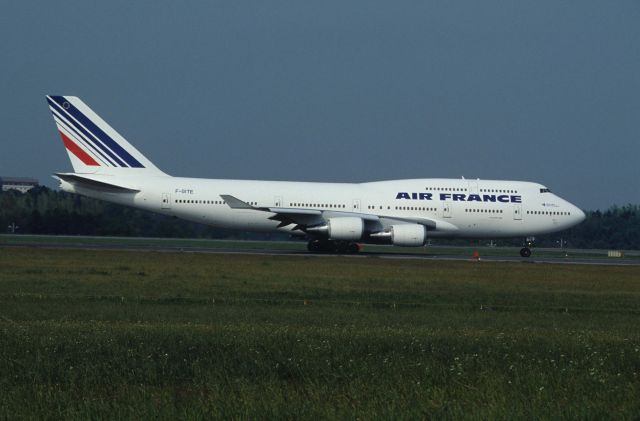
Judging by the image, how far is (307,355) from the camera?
34.9 feet

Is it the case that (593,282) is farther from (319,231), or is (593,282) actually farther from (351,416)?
(351,416)

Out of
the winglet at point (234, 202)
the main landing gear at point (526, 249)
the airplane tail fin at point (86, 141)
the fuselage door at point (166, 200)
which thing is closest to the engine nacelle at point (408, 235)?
the winglet at point (234, 202)

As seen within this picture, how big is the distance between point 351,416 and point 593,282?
22519mm

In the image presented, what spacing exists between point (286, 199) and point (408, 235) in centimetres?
598

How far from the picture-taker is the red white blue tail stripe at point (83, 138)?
4309 cm

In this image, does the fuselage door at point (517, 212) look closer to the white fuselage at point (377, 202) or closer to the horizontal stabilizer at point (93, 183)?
the white fuselage at point (377, 202)

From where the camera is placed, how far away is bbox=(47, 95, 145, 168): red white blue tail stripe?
1697 inches

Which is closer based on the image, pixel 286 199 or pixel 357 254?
pixel 357 254

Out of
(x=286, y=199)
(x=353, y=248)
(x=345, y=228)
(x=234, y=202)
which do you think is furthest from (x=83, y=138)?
(x=353, y=248)

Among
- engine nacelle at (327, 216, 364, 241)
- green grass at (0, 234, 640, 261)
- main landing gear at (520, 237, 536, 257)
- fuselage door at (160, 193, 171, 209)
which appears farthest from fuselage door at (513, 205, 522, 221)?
fuselage door at (160, 193, 171, 209)

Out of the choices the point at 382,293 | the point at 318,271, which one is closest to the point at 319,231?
the point at 318,271

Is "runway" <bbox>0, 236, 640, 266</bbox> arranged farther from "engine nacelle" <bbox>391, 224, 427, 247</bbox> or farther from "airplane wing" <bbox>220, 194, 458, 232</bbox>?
"airplane wing" <bbox>220, 194, 458, 232</bbox>

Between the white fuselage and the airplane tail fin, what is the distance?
37.4 inches

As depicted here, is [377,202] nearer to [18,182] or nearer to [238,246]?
[238,246]
